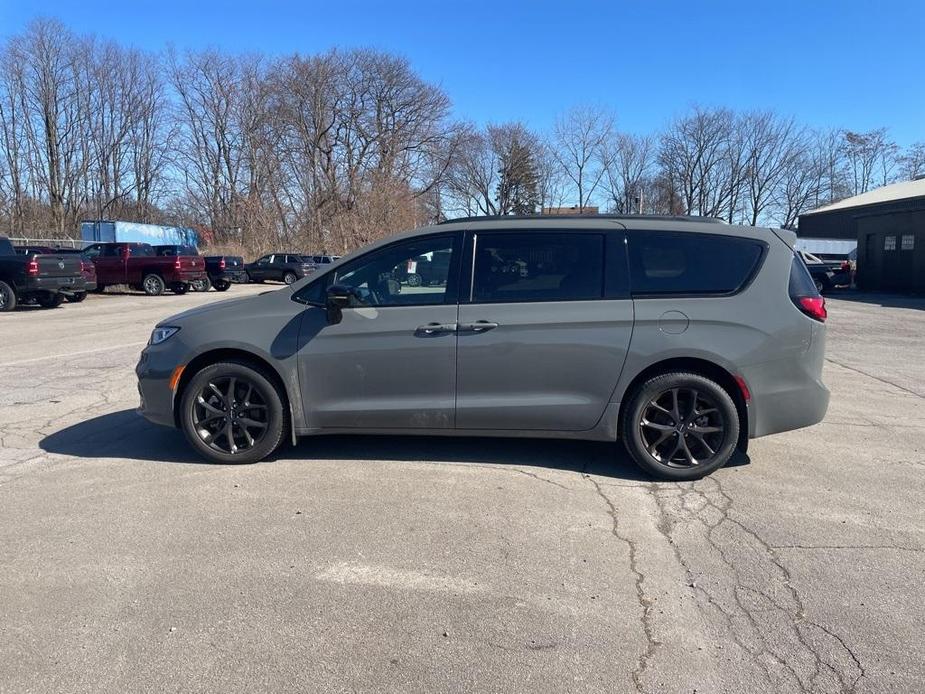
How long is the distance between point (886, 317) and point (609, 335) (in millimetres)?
17531

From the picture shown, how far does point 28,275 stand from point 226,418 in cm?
1648

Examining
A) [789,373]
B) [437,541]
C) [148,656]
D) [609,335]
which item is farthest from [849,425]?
[148,656]

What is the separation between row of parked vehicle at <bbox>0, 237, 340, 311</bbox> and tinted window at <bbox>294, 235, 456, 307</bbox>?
6773 mm

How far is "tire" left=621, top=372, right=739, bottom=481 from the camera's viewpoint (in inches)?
187

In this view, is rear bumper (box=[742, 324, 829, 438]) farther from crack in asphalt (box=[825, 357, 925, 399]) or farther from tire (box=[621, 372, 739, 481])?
crack in asphalt (box=[825, 357, 925, 399])

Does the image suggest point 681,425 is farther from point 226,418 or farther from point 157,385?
point 157,385

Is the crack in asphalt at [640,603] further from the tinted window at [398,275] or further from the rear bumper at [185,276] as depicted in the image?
the rear bumper at [185,276]

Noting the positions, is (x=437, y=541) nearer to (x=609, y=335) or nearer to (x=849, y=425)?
(x=609, y=335)

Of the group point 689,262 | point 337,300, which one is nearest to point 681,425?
point 689,262

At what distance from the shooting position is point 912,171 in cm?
6788

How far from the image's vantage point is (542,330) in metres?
4.76

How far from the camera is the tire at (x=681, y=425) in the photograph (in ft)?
15.5

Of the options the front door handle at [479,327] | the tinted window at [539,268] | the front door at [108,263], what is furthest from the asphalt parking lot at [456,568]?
the front door at [108,263]

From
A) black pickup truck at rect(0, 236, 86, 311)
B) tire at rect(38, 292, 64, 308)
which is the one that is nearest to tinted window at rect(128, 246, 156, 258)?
tire at rect(38, 292, 64, 308)
